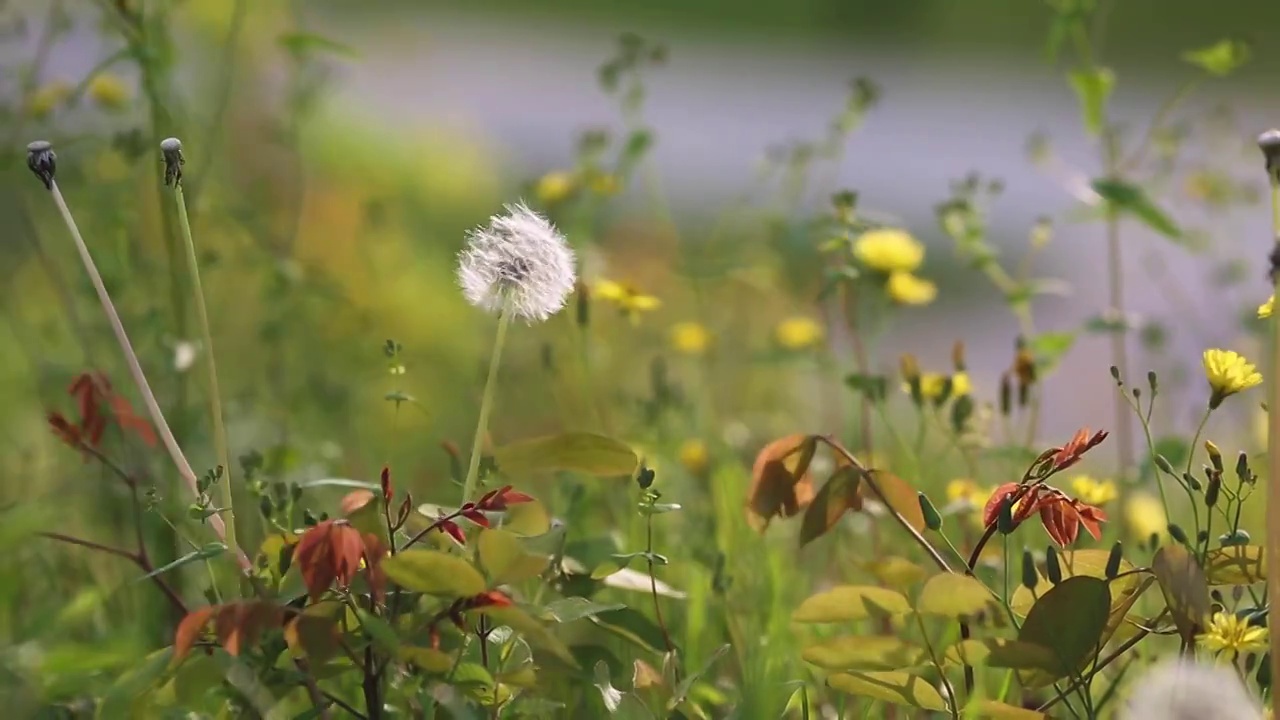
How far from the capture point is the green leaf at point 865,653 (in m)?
0.91

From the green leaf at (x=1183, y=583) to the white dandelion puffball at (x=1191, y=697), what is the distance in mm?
52

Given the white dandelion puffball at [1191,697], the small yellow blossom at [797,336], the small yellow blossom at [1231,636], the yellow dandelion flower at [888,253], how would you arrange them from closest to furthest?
the white dandelion puffball at [1191,697] < the small yellow blossom at [1231,636] < the yellow dandelion flower at [888,253] < the small yellow blossom at [797,336]

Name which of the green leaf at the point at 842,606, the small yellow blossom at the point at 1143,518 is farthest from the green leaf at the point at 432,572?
the small yellow blossom at the point at 1143,518

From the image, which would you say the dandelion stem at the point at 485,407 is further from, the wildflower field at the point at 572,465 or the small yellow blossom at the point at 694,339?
the small yellow blossom at the point at 694,339

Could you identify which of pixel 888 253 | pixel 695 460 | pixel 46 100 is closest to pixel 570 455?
pixel 888 253

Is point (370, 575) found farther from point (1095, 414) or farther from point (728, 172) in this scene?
point (728, 172)

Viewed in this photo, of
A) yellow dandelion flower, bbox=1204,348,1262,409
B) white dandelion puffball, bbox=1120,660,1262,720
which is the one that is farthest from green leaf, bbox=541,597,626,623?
yellow dandelion flower, bbox=1204,348,1262,409

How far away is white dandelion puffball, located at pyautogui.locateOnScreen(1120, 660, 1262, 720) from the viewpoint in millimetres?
791

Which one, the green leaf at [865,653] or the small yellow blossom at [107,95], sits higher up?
the small yellow blossom at [107,95]

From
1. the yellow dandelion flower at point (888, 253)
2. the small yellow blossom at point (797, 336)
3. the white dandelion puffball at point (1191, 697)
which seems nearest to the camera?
the white dandelion puffball at point (1191, 697)

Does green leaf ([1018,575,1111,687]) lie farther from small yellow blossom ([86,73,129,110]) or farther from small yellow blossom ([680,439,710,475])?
small yellow blossom ([86,73,129,110])

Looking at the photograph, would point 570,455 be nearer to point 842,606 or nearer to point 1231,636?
point 842,606

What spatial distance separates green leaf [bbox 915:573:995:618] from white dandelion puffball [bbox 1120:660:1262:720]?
0.36 feet

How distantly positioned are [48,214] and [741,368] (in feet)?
4.44
